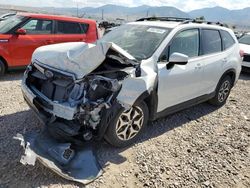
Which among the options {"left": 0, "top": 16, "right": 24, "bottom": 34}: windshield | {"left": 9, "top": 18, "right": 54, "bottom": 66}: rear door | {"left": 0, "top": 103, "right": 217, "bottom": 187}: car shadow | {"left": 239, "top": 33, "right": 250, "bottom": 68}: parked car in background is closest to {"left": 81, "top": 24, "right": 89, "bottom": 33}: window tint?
{"left": 9, "top": 18, "right": 54, "bottom": 66}: rear door

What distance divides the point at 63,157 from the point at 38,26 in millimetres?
5213

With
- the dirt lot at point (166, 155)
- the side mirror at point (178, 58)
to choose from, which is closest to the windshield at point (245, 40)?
the dirt lot at point (166, 155)

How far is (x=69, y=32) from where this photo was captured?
318 inches

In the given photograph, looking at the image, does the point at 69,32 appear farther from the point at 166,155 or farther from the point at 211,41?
the point at 166,155

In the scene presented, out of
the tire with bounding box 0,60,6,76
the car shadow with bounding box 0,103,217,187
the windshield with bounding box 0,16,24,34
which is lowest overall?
the tire with bounding box 0,60,6,76

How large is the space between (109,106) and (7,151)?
1492 mm

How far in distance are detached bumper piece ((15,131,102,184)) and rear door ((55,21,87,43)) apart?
4.75 m

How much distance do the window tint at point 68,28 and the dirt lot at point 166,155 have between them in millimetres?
2969

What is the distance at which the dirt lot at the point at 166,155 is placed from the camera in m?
3.30

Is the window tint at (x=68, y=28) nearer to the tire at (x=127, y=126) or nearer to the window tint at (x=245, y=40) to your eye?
the tire at (x=127, y=126)

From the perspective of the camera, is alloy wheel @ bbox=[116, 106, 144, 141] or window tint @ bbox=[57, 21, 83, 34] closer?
alloy wheel @ bbox=[116, 106, 144, 141]

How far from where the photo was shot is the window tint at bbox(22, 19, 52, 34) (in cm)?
739

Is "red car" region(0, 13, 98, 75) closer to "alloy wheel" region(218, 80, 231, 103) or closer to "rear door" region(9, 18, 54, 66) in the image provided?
"rear door" region(9, 18, 54, 66)

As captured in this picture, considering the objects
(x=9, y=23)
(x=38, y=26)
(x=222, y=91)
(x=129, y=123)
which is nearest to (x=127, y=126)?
(x=129, y=123)
